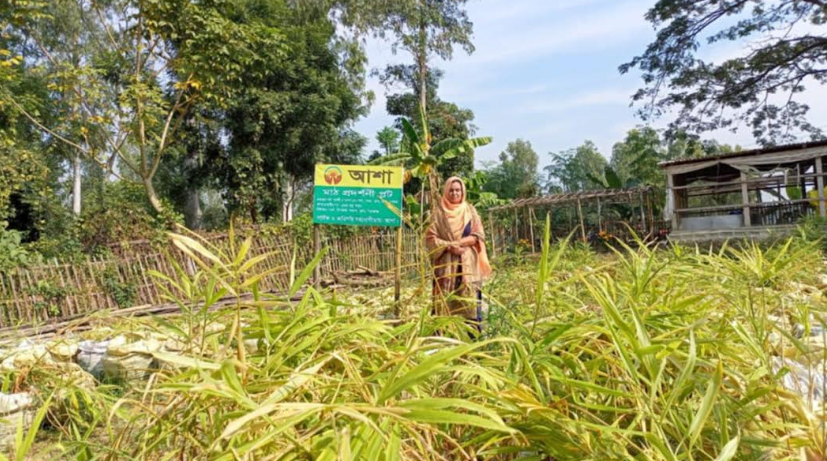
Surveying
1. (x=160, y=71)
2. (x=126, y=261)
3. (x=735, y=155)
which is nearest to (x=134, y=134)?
(x=160, y=71)

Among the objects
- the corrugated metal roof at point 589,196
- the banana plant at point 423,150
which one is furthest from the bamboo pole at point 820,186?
the banana plant at point 423,150

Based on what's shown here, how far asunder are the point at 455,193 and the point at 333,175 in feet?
7.71

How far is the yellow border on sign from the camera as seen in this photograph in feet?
18.4

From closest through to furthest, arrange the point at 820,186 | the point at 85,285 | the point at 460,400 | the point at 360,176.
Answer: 1. the point at 460,400
2. the point at 360,176
3. the point at 85,285
4. the point at 820,186

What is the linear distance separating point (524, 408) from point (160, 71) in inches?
467

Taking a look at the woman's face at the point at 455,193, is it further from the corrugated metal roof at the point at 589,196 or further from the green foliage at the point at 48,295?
the corrugated metal roof at the point at 589,196

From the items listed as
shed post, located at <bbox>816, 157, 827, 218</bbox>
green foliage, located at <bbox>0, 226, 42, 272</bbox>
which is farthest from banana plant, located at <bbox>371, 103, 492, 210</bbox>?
shed post, located at <bbox>816, 157, 827, 218</bbox>

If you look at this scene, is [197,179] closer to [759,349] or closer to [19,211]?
[19,211]

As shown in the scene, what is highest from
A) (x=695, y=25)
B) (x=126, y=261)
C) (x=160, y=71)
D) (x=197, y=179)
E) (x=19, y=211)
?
(x=695, y=25)

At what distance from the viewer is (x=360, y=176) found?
580cm

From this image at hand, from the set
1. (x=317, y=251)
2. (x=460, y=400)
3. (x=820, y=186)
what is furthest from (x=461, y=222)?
(x=820, y=186)

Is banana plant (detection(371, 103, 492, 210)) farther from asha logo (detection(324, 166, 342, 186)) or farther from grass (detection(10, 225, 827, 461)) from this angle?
grass (detection(10, 225, 827, 461))

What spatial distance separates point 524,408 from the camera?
0.59m

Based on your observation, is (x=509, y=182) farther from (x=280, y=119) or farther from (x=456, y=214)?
(x=456, y=214)
